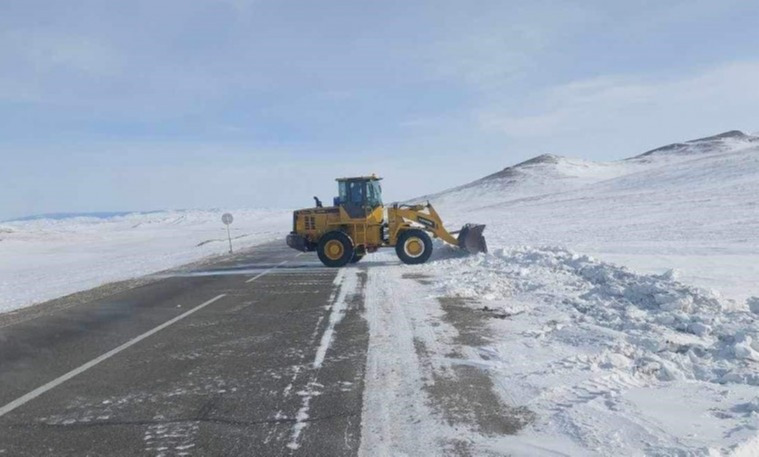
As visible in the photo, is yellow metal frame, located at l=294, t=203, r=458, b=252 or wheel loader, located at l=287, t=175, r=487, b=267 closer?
wheel loader, located at l=287, t=175, r=487, b=267

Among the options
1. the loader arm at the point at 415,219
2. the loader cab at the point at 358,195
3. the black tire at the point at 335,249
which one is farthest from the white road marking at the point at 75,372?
the loader arm at the point at 415,219

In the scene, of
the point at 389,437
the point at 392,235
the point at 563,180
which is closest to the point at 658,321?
the point at 389,437

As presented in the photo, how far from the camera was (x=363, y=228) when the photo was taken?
18016mm

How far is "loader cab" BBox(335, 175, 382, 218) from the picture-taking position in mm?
18062

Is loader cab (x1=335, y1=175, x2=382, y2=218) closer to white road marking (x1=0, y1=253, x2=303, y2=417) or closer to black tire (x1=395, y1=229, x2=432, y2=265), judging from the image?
black tire (x1=395, y1=229, x2=432, y2=265)

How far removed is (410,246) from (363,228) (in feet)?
5.03

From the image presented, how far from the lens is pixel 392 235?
59.7 feet

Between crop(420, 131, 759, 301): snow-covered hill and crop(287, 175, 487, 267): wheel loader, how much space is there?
5449mm

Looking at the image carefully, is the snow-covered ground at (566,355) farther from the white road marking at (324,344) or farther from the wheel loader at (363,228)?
the wheel loader at (363,228)

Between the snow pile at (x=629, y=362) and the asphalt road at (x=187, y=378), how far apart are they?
166 cm

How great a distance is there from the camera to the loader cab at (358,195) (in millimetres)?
18062

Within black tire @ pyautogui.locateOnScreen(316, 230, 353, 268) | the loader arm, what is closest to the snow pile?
black tire @ pyautogui.locateOnScreen(316, 230, 353, 268)

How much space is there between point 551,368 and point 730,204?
3813 cm

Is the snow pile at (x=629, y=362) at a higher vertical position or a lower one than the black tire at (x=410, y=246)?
lower
